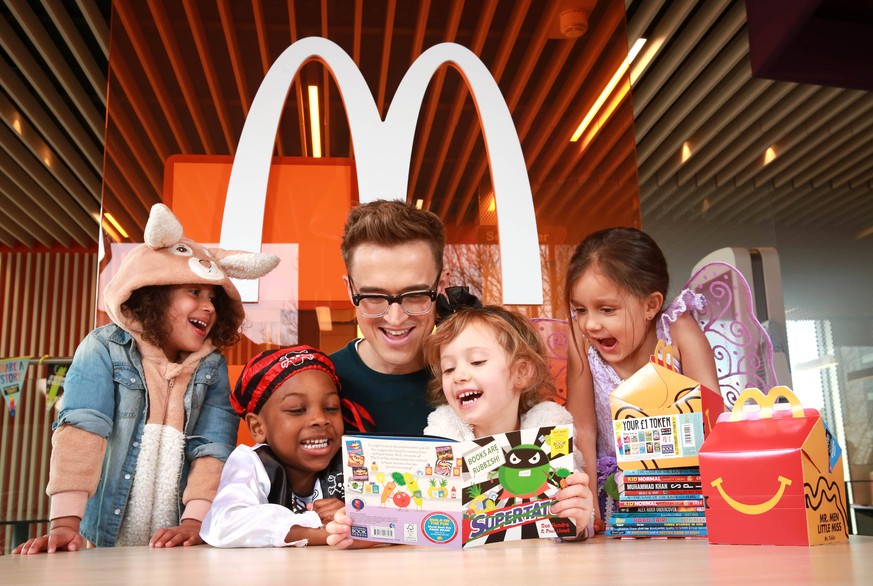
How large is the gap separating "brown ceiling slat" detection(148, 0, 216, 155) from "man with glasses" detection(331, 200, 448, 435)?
1.16 metres

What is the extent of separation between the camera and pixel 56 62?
462 cm

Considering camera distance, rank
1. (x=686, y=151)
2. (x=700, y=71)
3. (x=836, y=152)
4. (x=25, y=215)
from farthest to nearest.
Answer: (x=25, y=215) → (x=836, y=152) → (x=686, y=151) → (x=700, y=71)

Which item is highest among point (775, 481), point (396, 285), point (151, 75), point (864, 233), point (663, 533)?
point (864, 233)

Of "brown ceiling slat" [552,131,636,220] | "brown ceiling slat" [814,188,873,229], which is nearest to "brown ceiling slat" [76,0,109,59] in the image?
"brown ceiling slat" [552,131,636,220]

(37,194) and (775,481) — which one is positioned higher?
(37,194)

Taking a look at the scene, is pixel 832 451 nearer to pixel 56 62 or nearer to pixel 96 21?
pixel 96 21

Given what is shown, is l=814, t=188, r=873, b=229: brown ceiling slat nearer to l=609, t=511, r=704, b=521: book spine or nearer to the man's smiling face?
the man's smiling face

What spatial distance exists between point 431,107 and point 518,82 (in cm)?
39

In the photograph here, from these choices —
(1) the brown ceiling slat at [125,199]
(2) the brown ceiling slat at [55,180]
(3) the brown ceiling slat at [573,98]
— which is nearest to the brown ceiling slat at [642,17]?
(3) the brown ceiling slat at [573,98]

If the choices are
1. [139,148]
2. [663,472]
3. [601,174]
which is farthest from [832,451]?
[139,148]

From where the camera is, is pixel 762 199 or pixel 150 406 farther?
pixel 762 199

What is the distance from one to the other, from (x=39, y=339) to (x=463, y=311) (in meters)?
7.95

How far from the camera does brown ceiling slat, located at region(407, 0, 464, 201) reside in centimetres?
313

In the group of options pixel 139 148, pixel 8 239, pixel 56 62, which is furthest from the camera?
pixel 8 239
